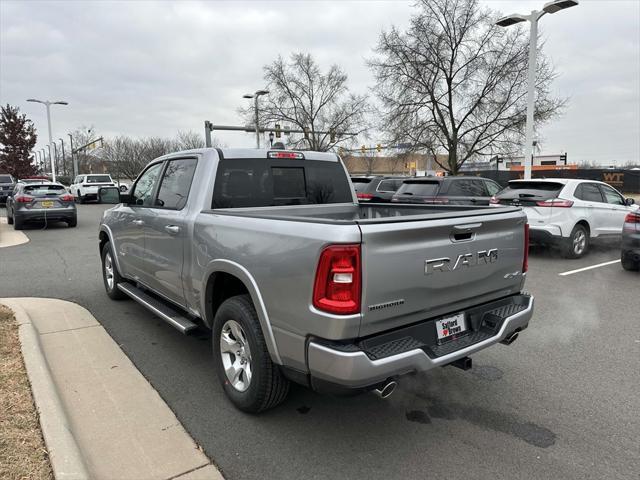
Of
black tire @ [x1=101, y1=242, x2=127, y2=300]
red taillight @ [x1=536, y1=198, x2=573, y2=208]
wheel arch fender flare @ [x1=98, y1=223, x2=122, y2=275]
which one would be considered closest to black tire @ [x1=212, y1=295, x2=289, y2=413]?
wheel arch fender flare @ [x1=98, y1=223, x2=122, y2=275]

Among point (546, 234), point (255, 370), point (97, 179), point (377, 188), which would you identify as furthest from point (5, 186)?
point (255, 370)

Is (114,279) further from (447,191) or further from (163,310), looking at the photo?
(447,191)

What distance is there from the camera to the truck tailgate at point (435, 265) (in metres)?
2.67

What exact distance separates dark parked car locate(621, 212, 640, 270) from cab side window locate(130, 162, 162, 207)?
7.75 m

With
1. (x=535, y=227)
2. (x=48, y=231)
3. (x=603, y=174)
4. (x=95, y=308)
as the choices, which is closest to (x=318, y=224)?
(x=95, y=308)

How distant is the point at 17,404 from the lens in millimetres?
3293

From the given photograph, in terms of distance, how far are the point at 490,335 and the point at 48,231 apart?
50.4 ft

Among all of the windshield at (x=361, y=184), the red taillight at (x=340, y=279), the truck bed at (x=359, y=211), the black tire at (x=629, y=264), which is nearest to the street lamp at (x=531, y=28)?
the windshield at (x=361, y=184)

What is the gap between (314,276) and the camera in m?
2.65

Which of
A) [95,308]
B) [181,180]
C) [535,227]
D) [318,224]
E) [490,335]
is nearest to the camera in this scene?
[318,224]

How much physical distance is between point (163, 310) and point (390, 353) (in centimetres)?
263

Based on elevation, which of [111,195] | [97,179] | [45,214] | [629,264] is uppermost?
[97,179]

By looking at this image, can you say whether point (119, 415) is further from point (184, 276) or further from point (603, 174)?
point (603, 174)

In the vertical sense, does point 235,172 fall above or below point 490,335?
above
